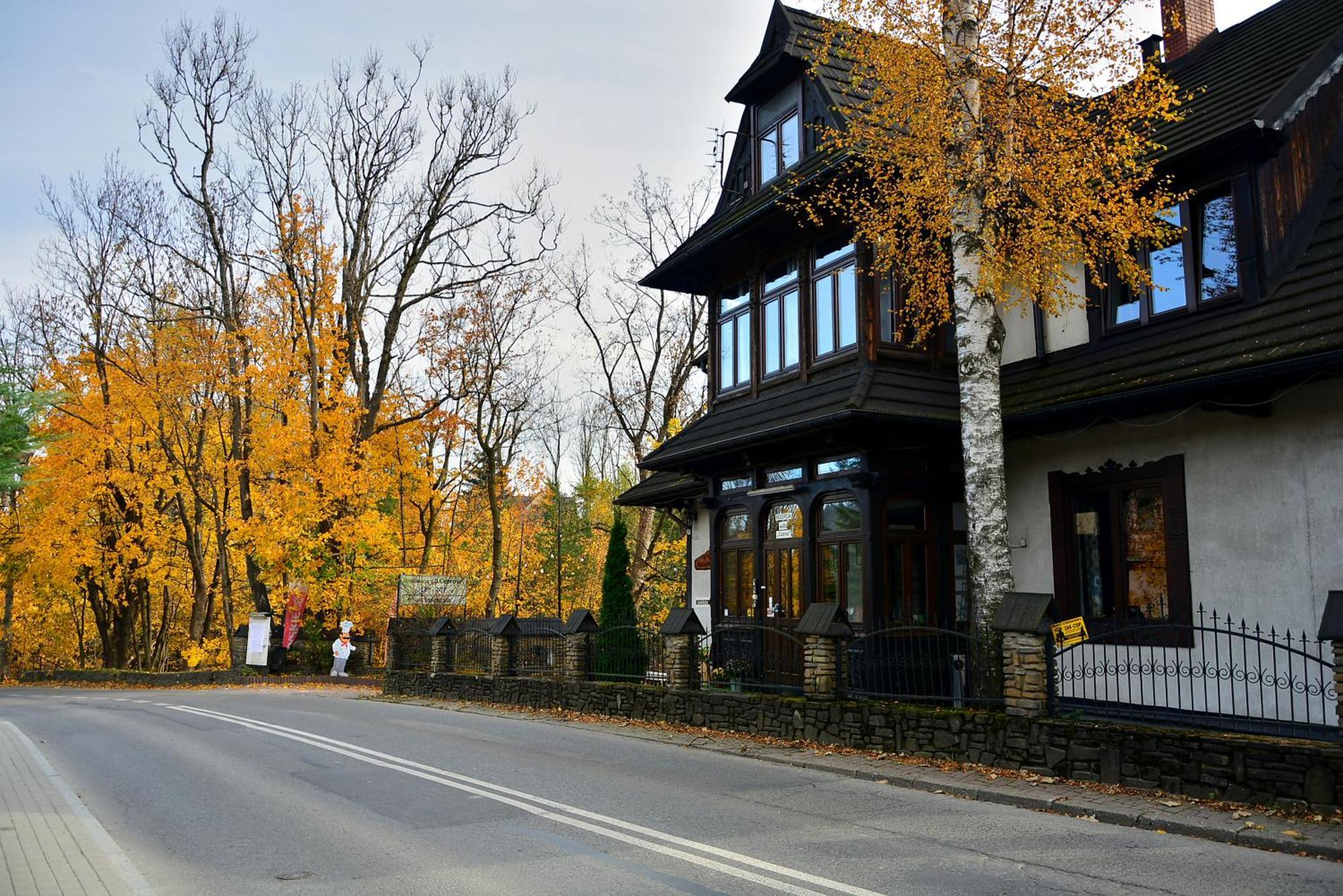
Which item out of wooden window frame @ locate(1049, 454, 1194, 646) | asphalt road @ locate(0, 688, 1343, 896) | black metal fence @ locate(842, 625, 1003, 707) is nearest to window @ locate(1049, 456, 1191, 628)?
wooden window frame @ locate(1049, 454, 1194, 646)

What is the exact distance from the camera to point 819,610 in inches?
519

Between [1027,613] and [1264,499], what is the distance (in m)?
Answer: 3.37

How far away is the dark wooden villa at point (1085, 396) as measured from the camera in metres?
11.4

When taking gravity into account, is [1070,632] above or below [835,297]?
below

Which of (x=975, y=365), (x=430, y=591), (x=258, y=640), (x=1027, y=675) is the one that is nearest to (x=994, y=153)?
(x=975, y=365)

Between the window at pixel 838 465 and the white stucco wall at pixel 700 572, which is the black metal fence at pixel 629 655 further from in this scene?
the window at pixel 838 465

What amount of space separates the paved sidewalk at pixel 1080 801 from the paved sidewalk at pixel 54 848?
6.89 metres

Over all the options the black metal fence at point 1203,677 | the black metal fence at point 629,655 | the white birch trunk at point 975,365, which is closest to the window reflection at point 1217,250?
the white birch trunk at point 975,365

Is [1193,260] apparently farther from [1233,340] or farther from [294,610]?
[294,610]

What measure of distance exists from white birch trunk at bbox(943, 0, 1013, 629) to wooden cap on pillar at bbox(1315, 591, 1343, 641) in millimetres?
3752

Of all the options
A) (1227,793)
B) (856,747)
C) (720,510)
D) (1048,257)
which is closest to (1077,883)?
(1227,793)

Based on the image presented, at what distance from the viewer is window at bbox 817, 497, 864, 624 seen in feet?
49.9

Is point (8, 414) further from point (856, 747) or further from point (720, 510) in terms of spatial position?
point (720, 510)

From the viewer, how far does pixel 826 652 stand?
12797mm
